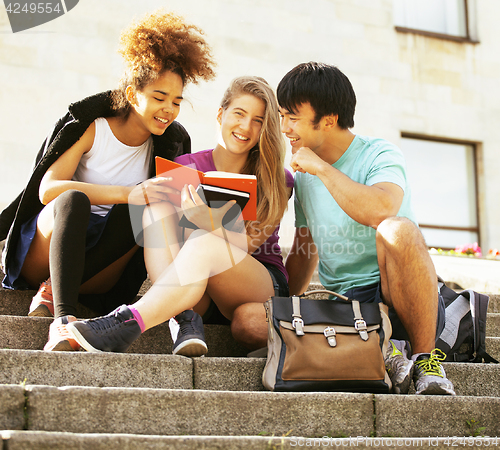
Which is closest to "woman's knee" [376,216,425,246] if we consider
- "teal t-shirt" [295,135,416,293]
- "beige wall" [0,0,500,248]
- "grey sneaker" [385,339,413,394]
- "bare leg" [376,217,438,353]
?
"bare leg" [376,217,438,353]

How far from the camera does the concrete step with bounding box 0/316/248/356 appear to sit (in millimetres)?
2414

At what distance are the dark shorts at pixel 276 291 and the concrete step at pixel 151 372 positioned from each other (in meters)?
0.60

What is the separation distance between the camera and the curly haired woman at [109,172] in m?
2.65

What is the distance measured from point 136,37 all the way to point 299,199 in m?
1.23

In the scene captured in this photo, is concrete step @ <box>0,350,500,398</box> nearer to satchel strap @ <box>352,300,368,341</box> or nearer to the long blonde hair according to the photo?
satchel strap @ <box>352,300,368,341</box>

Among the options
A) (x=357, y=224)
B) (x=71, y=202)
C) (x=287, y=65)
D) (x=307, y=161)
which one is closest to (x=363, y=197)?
(x=357, y=224)

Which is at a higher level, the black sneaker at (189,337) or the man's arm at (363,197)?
the man's arm at (363,197)

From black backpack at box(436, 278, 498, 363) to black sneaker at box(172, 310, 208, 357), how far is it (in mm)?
1072

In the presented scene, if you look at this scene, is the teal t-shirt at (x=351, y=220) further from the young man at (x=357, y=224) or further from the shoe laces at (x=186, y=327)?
the shoe laces at (x=186, y=327)

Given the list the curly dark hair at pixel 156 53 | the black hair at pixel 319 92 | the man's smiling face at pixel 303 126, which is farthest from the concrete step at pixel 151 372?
the curly dark hair at pixel 156 53

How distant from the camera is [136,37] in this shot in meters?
2.98

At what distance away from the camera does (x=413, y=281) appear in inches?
91.7

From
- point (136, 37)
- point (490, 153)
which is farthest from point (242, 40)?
point (136, 37)

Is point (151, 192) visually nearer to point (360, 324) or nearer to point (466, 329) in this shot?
point (360, 324)
